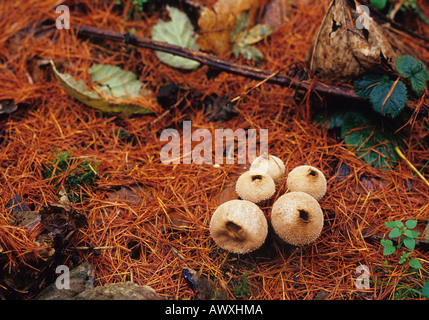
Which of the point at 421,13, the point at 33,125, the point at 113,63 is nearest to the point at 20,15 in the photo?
the point at 113,63

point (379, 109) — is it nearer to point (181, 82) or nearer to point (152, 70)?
point (181, 82)

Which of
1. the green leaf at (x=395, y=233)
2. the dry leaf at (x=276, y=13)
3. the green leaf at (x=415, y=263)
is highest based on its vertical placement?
the dry leaf at (x=276, y=13)

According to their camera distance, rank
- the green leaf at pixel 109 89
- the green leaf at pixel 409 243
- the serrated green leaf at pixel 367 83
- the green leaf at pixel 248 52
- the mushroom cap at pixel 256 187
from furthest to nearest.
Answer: the green leaf at pixel 248 52, the green leaf at pixel 109 89, the serrated green leaf at pixel 367 83, the mushroom cap at pixel 256 187, the green leaf at pixel 409 243

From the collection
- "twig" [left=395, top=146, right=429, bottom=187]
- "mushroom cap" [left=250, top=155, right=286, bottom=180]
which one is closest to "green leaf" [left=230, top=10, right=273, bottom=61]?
"mushroom cap" [left=250, top=155, right=286, bottom=180]

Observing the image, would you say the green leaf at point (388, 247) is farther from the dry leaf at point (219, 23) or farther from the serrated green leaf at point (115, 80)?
the serrated green leaf at point (115, 80)

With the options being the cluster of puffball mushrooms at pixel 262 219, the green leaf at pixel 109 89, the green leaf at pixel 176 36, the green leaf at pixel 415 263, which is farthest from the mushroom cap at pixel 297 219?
the green leaf at pixel 176 36

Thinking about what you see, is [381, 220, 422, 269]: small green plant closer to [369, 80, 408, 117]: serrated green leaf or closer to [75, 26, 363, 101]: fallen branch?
[369, 80, 408, 117]: serrated green leaf
